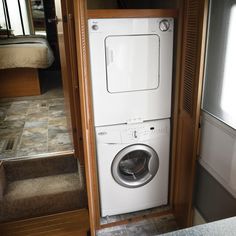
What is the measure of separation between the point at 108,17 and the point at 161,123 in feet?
2.79

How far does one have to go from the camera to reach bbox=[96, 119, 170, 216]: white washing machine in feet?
6.54

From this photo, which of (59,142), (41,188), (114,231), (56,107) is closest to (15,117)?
(56,107)

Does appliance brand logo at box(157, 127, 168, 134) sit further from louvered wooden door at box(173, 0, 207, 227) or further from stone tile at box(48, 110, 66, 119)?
stone tile at box(48, 110, 66, 119)

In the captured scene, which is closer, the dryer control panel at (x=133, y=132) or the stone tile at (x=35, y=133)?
Answer: the dryer control panel at (x=133, y=132)

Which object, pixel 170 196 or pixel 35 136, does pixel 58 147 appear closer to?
pixel 35 136

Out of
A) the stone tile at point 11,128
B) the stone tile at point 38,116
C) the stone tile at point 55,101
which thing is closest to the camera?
the stone tile at point 11,128

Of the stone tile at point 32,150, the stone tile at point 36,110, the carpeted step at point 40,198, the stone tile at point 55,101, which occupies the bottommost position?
the carpeted step at point 40,198

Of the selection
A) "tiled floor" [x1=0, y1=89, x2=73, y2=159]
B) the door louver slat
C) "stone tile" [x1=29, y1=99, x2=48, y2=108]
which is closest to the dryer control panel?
the door louver slat

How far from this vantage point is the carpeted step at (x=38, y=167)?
7.75 feet

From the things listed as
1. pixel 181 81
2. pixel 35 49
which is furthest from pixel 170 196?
pixel 35 49

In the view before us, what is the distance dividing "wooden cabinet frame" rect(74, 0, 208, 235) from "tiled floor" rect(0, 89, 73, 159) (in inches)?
31.2

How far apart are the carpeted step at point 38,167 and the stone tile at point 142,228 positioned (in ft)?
2.34

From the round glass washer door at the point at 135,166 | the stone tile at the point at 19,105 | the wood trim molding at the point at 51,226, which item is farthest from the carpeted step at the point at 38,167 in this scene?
the stone tile at the point at 19,105

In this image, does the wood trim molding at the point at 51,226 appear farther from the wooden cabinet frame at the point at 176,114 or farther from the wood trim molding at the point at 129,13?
the wood trim molding at the point at 129,13
